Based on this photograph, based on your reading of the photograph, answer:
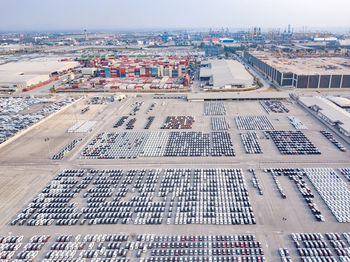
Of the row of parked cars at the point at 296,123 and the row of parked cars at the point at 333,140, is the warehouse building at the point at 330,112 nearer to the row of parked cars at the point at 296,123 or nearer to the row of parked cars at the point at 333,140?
the row of parked cars at the point at 333,140

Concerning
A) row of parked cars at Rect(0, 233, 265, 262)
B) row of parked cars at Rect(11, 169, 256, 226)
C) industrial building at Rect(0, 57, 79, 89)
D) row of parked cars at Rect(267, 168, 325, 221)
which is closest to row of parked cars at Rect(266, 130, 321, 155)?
row of parked cars at Rect(267, 168, 325, 221)

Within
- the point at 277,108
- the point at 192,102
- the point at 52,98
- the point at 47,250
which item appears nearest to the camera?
the point at 47,250

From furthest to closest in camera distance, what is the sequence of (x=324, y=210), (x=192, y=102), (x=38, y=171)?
(x=192, y=102) → (x=38, y=171) → (x=324, y=210)

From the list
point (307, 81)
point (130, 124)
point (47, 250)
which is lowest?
point (47, 250)

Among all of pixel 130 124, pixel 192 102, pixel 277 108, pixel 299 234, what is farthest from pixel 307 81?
pixel 299 234

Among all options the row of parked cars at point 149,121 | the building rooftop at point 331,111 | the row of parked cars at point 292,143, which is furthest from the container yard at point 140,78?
the row of parked cars at point 292,143

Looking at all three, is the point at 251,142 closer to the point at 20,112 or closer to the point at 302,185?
the point at 302,185

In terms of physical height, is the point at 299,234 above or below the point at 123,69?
below

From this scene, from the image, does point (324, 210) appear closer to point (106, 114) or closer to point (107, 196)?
point (107, 196)
